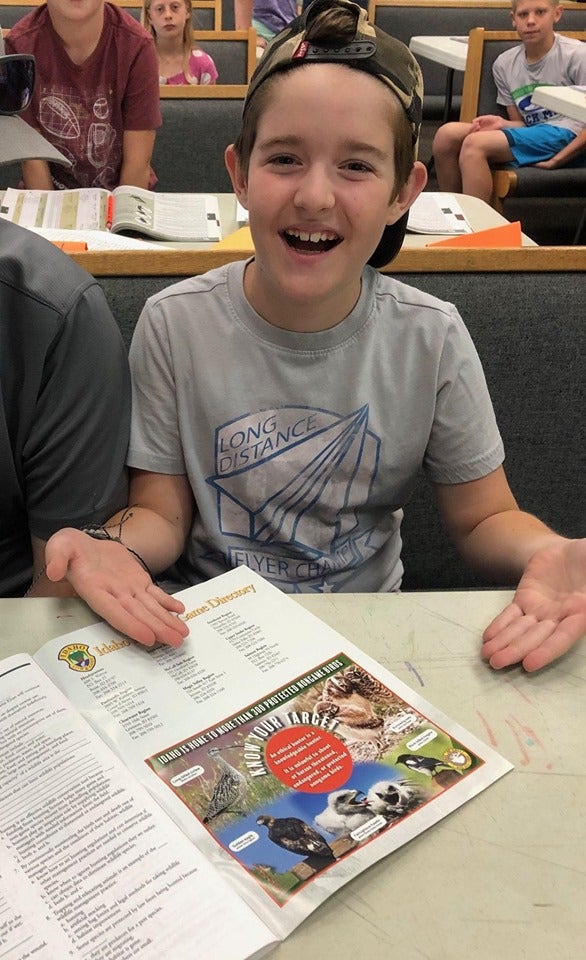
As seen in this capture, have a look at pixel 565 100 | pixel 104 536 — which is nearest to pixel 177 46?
pixel 565 100

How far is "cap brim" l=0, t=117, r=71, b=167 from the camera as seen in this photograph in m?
0.87

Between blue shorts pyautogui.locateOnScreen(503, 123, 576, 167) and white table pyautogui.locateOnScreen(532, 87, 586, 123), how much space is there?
0.28 m

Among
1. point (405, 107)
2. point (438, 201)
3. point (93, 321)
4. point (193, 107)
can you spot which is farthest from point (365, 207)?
point (193, 107)

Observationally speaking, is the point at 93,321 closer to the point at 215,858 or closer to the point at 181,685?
the point at 181,685

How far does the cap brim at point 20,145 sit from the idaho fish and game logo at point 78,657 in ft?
1.58

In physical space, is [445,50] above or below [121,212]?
above

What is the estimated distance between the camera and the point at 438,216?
1.96 metres

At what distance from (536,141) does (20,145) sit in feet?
10.6

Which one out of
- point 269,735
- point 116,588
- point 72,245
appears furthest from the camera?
point 72,245

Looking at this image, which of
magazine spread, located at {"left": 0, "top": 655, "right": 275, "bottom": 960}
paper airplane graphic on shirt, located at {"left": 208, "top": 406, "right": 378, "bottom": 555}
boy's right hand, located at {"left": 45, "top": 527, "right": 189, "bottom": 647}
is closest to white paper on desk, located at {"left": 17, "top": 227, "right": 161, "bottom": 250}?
paper airplane graphic on shirt, located at {"left": 208, "top": 406, "right": 378, "bottom": 555}

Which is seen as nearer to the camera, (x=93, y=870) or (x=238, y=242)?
(x=93, y=870)

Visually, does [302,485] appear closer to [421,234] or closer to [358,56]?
[358,56]

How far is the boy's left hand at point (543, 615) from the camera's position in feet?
2.49

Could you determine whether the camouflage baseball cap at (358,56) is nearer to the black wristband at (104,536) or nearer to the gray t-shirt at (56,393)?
the gray t-shirt at (56,393)
